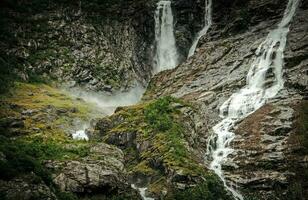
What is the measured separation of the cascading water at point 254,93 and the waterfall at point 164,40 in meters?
20.7

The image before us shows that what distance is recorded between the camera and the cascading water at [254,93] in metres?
48.6

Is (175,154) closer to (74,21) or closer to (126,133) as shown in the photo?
(126,133)

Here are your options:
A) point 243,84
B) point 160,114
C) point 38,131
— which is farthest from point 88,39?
point 160,114

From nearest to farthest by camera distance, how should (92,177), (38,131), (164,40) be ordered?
(92,177) < (38,131) < (164,40)

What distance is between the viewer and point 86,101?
72875mm

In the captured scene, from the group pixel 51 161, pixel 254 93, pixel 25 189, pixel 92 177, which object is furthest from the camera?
pixel 254 93

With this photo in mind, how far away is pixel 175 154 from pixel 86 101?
3032cm

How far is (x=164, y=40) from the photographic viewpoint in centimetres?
8569

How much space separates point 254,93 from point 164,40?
31764mm

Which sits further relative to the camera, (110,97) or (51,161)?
(110,97)

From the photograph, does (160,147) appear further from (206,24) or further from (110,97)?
(206,24)

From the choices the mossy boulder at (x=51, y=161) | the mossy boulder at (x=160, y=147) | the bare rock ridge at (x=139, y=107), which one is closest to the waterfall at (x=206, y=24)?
the bare rock ridge at (x=139, y=107)

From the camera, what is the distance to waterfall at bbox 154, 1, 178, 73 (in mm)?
84500

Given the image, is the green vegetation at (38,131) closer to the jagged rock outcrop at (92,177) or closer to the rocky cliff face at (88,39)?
the jagged rock outcrop at (92,177)
